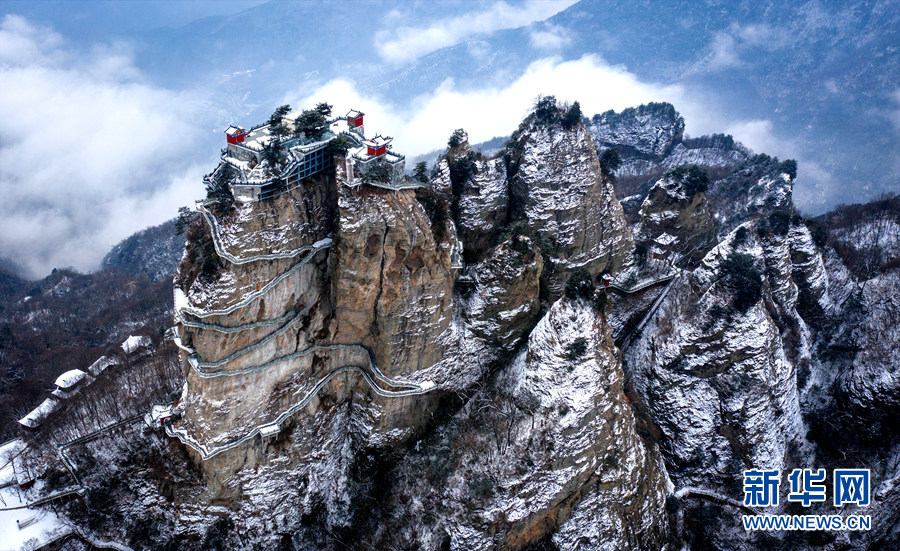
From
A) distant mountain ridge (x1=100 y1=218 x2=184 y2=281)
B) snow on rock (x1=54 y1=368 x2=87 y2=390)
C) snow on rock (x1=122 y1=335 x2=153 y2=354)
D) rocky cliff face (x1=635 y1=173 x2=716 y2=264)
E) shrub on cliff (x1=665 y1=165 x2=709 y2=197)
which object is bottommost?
snow on rock (x1=54 y1=368 x2=87 y2=390)

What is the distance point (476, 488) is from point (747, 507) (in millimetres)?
27253

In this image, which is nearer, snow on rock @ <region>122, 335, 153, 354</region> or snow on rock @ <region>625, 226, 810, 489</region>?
snow on rock @ <region>625, 226, 810, 489</region>

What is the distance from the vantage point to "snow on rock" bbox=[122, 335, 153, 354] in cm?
7106

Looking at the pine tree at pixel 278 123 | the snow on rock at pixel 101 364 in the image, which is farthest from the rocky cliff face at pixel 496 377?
the snow on rock at pixel 101 364

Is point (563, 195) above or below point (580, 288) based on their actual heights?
above

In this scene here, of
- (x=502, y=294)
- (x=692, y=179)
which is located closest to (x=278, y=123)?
(x=502, y=294)

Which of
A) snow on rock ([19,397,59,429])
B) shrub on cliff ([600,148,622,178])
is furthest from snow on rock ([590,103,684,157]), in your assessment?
snow on rock ([19,397,59,429])

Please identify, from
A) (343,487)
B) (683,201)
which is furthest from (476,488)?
(683,201)

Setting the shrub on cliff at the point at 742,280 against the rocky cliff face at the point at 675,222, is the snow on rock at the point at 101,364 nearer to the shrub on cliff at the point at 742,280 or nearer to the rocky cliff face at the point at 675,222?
the rocky cliff face at the point at 675,222

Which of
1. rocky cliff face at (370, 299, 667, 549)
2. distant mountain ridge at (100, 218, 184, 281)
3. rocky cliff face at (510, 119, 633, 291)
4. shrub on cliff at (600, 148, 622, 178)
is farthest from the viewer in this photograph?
distant mountain ridge at (100, 218, 184, 281)

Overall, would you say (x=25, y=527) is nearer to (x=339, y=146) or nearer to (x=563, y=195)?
(x=339, y=146)

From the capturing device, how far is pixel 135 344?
72312 millimetres

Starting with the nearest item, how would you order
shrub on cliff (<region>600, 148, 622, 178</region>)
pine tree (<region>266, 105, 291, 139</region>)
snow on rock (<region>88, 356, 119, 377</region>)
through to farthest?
pine tree (<region>266, 105, 291, 139</region>)
shrub on cliff (<region>600, 148, 622, 178</region>)
snow on rock (<region>88, 356, 119, 377</region>)

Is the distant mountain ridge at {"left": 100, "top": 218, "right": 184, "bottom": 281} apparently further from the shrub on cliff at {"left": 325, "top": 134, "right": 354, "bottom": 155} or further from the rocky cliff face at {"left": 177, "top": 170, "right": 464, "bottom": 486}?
the shrub on cliff at {"left": 325, "top": 134, "right": 354, "bottom": 155}
